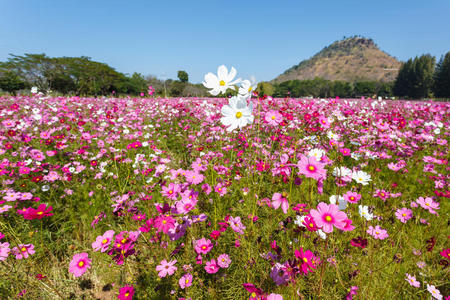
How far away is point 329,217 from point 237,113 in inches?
28.2

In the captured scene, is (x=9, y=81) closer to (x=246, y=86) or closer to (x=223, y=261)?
(x=246, y=86)

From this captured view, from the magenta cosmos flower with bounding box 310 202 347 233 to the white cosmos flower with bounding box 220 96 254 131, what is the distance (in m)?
0.56

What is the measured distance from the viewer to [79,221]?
2.08 meters

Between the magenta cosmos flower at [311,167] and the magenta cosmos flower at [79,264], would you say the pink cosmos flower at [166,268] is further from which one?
the magenta cosmos flower at [311,167]

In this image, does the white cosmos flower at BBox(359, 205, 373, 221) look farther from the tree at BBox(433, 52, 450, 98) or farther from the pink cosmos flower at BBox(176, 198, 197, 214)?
the tree at BBox(433, 52, 450, 98)

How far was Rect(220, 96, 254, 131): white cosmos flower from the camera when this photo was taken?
1.13 meters

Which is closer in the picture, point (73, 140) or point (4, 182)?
point (4, 182)

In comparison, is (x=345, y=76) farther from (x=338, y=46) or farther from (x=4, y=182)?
(x=4, y=182)

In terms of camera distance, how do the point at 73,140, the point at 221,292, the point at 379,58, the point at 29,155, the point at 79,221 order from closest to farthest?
the point at 221,292 → the point at 79,221 → the point at 29,155 → the point at 73,140 → the point at 379,58

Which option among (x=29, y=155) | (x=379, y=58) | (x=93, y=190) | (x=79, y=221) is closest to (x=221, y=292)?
(x=79, y=221)

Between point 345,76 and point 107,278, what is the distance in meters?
156

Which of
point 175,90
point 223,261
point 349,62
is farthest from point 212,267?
point 349,62

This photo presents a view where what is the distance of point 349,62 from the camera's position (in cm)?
14738

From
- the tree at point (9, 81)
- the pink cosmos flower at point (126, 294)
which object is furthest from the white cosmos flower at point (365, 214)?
the tree at point (9, 81)
